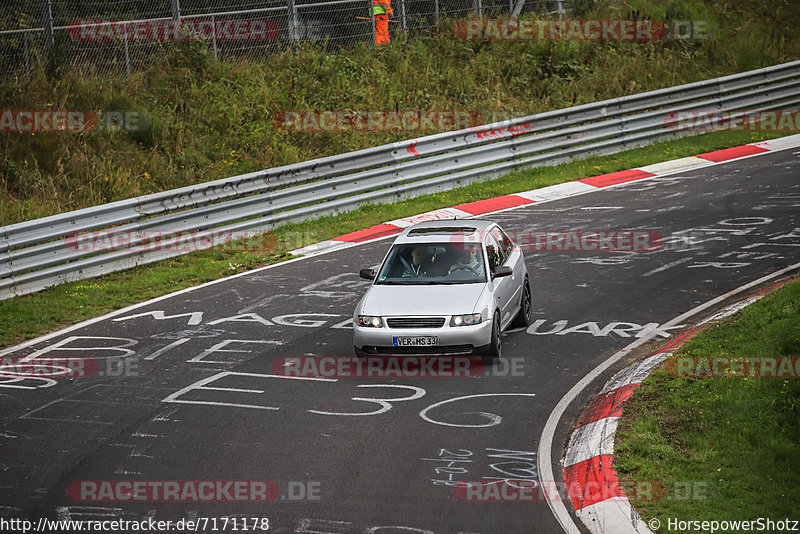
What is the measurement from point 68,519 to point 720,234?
13130 millimetres

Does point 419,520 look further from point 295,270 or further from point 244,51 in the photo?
point 244,51

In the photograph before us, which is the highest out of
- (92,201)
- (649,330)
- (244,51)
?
(244,51)

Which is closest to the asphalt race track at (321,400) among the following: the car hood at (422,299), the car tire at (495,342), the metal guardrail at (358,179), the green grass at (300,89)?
the car tire at (495,342)

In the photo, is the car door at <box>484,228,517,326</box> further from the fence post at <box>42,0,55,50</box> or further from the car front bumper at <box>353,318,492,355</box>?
the fence post at <box>42,0,55,50</box>

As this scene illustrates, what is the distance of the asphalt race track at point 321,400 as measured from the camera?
7.84m

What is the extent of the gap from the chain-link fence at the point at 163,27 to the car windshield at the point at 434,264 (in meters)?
12.5

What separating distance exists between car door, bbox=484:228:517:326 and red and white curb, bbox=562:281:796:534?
174cm

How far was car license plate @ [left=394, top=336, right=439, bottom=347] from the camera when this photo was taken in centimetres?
1106

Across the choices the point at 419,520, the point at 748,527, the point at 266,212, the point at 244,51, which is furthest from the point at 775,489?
the point at 244,51

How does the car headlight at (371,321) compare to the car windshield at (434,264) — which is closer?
the car headlight at (371,321)

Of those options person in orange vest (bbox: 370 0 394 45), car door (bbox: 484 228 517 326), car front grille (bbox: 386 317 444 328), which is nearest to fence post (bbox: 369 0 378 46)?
person in orange vest (bbox: 370 0 394 45)

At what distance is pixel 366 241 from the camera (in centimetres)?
1808

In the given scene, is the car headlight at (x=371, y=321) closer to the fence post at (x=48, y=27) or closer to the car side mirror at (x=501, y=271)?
the car side mirror at (x=501, y=271)

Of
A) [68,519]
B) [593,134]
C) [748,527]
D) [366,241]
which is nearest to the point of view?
[748,527]
